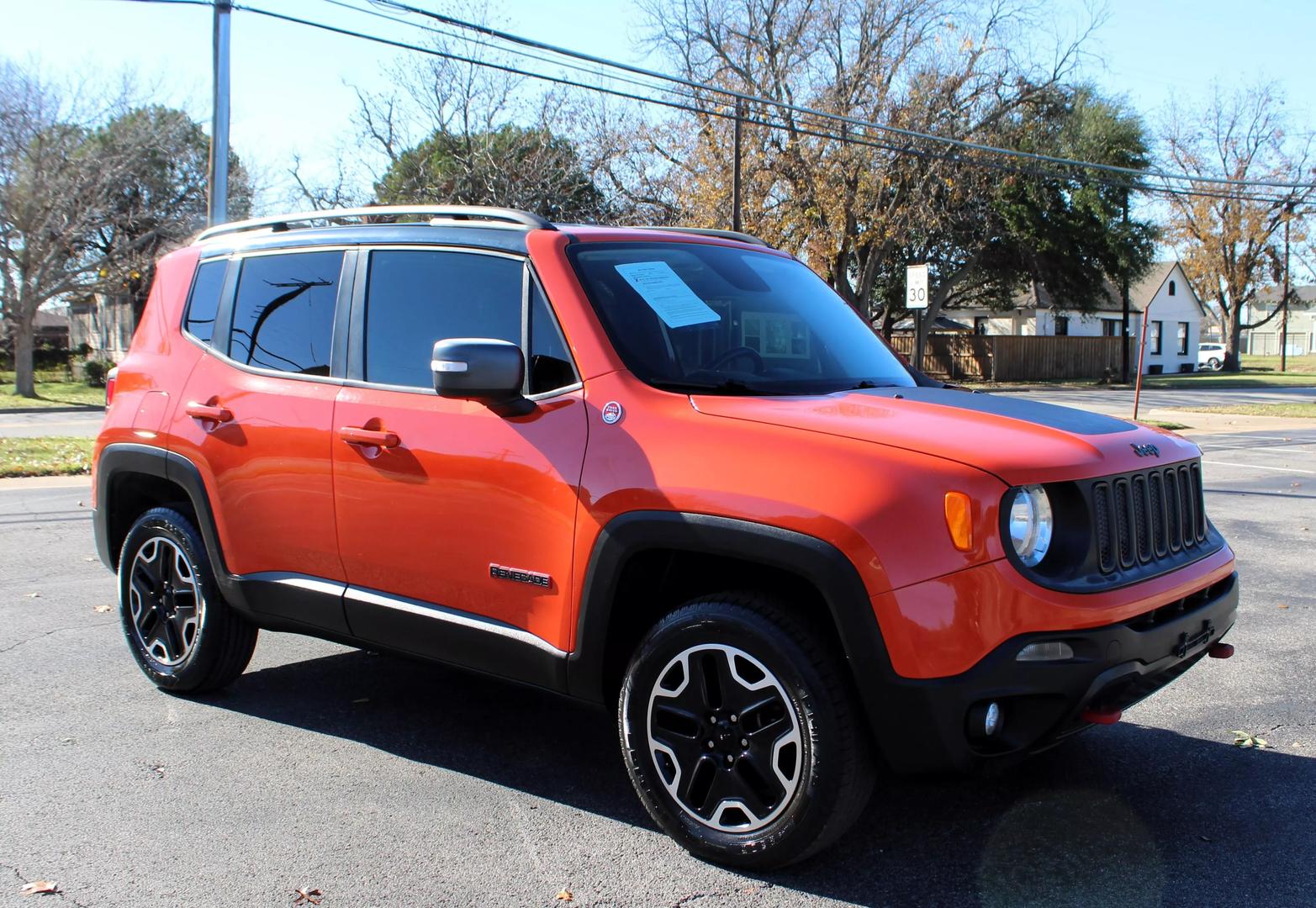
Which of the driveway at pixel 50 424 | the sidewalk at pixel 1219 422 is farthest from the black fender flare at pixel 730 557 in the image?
the sidewalk at pixel 1219 422

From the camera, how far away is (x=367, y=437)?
4082mm

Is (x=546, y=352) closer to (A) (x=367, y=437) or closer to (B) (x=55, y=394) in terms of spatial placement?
(A) (x=367, y=437)

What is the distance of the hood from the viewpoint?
3.13 metres

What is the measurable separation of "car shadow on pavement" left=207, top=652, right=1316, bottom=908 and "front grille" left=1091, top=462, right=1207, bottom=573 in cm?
90

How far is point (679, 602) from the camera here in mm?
3666

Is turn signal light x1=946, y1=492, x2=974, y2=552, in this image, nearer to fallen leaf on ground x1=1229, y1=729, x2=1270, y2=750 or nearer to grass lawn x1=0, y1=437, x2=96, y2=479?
fallen leaf on ground x1=1229, y1=729, x2=1270, y2=750

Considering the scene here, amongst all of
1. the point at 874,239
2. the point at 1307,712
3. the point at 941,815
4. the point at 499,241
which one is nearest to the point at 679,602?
the point at 941,815

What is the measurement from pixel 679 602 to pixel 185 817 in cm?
180

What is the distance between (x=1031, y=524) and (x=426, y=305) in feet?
7.43

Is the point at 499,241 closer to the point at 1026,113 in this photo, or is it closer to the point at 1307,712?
the point at 1307,712

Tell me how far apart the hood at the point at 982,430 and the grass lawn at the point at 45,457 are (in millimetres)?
11927

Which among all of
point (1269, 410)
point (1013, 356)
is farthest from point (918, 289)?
point (1013, 356)

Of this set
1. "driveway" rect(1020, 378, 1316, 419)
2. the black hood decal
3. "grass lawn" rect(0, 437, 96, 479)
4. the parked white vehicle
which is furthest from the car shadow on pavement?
the parked white vehicle

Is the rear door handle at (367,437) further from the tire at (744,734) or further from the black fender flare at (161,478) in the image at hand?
the tire at (744,734)
